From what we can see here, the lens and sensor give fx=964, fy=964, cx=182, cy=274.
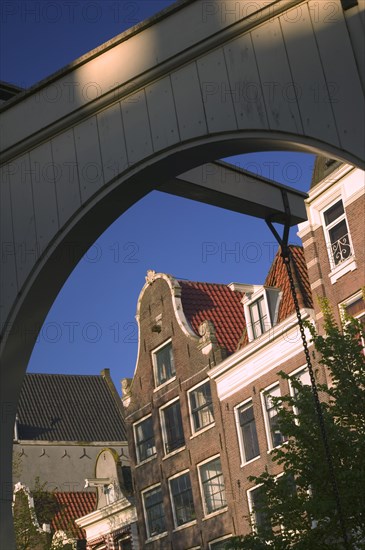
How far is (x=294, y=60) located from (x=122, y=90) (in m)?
0.68

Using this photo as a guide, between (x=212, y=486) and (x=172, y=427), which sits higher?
(x=172, y=427)

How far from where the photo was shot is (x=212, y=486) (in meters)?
21.2

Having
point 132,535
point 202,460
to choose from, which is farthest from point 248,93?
point 132,535

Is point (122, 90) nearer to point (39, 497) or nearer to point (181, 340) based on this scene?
point (181, 340)

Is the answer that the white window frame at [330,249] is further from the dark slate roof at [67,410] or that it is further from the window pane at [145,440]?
the dark slate roof at [67,410]

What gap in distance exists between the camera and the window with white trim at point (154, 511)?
22.9 meters

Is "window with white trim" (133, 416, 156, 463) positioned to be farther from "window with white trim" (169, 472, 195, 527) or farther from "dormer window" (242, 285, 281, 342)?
"dormer window" (242, 285, 281, 342)

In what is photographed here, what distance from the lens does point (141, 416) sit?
78.8 ft

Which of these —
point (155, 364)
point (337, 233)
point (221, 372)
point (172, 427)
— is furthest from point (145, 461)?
point (337, 233)

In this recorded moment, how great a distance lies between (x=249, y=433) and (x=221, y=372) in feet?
5.52

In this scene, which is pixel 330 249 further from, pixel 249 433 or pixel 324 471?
pixel 324 471

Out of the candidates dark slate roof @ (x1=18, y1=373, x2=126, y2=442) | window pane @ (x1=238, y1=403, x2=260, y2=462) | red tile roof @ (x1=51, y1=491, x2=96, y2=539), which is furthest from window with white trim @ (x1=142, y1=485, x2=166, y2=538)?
dark slate roof @ (x1=18, y1=373, x2=126, y2=442)

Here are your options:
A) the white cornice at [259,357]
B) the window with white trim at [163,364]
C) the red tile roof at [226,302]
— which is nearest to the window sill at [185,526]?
the white cornice at [259,357]

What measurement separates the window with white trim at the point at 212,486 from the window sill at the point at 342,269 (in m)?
5.45
